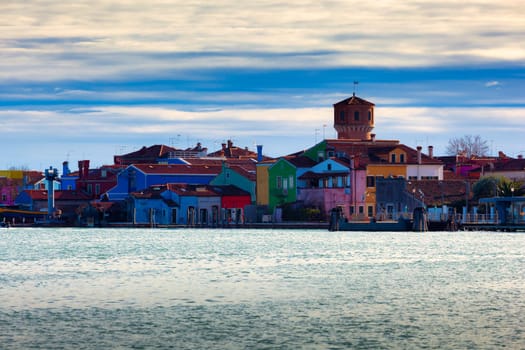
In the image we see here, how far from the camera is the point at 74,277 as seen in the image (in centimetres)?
4691

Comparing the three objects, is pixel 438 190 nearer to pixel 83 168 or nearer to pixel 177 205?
pixel 177 205

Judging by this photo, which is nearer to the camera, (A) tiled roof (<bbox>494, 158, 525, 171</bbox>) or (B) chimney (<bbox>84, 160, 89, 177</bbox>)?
(A) tiled roof (<bbox>494, 158, 525, 171</bbox>)

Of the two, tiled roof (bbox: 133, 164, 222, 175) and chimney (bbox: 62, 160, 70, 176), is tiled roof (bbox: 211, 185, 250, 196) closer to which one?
tiled roof (bbox: 133, 164, 222, 175)

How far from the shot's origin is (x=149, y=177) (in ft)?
374

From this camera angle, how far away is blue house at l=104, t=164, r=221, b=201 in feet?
374

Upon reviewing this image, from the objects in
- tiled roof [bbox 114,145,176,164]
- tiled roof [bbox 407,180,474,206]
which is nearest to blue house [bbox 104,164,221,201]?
tiled roof [bbox 114,145,176,164]

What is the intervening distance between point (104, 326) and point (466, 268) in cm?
2441

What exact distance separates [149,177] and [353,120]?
20.9 metres

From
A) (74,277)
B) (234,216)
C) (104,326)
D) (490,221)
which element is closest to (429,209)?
(490,221)

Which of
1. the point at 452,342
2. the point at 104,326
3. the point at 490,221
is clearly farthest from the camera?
the point at 490,221

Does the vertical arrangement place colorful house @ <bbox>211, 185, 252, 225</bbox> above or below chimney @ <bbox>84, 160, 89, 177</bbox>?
below

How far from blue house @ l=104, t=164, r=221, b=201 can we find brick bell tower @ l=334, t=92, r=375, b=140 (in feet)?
44.5

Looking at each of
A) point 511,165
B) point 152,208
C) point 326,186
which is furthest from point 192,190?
point 511,165

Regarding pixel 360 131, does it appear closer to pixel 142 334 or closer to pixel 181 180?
pixel 181 180
